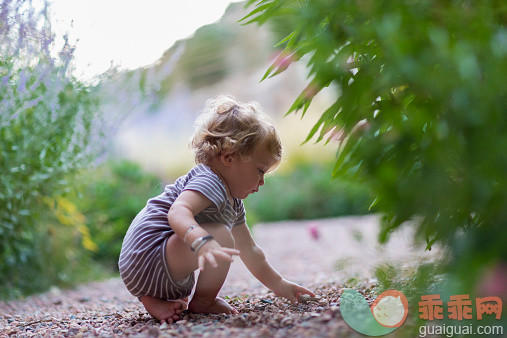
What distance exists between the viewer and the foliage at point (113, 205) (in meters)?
4.20

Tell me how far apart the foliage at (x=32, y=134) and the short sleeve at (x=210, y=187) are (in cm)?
102

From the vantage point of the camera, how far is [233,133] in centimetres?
173

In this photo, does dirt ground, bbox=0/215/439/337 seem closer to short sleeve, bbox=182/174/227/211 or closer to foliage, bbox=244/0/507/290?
foliage, bbox=244/0/507/290

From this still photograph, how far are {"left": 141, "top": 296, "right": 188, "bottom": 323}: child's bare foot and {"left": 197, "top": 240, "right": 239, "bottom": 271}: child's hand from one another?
374 millimetres

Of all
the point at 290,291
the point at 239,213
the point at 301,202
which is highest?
the point at 301,202

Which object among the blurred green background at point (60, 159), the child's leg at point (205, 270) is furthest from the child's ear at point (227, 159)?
the blurred green background at point (60, 159)

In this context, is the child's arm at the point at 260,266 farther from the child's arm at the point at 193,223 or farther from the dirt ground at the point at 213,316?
the child's arm at the point at 193,223

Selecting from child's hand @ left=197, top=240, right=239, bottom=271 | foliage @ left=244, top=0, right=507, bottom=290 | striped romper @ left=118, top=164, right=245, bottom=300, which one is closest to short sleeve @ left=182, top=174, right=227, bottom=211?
striped romper @ left=118, top=164, right=245, bottom=300

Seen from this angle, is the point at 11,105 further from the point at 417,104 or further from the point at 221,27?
the point at 221,27

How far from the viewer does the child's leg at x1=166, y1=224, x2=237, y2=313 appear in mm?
1551

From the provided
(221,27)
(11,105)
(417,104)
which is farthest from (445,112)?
(221,27)

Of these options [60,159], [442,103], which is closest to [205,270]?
[442,103]

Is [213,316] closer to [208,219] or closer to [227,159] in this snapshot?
[208,219]

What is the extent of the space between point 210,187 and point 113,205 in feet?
11.1
